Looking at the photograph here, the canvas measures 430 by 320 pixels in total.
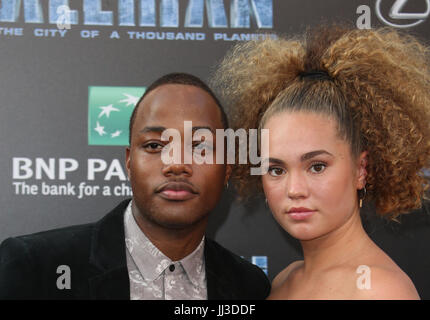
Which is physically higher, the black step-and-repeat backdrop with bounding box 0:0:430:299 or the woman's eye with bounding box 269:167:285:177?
the black step-and-repeat backdrop with bounding box 0:0:430:299

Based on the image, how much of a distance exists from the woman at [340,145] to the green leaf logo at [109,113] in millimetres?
804

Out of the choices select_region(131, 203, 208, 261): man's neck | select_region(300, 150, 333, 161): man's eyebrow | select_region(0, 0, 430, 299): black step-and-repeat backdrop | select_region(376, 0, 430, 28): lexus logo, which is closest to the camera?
select_region(300, 150, 333, 161): man's eyebrow

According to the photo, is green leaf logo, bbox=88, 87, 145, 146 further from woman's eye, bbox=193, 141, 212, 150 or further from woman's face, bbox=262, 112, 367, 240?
woman's face, bbox=262, 112, 367, 240

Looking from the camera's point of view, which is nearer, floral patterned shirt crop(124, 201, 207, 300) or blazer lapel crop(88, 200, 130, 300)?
blazer lapel crop(88, 200, 130, 300)

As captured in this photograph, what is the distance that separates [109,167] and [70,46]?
30.9 inches

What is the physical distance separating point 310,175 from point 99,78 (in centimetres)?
155

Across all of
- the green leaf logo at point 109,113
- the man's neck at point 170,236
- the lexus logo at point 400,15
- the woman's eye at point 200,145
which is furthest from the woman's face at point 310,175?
the lexus logo at point 400,15

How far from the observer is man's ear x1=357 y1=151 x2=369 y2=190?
215cm

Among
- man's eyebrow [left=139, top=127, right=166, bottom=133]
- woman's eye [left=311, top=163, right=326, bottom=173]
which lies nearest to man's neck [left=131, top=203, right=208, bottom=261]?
man's eyebrow [left=139, top=127, right=166, bottom=133]

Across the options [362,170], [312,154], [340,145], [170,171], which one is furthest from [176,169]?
[362,170]

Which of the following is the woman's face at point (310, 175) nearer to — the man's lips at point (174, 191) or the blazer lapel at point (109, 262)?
the man's lips at point (174, 191)

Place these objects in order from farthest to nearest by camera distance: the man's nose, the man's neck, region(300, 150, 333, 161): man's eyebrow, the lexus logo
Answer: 1. the lexus logo
2. the man's neck
3. the man's nose
4. region(300, 150, 333, 161): man's eyebrow

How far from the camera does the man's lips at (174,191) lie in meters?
2.10
